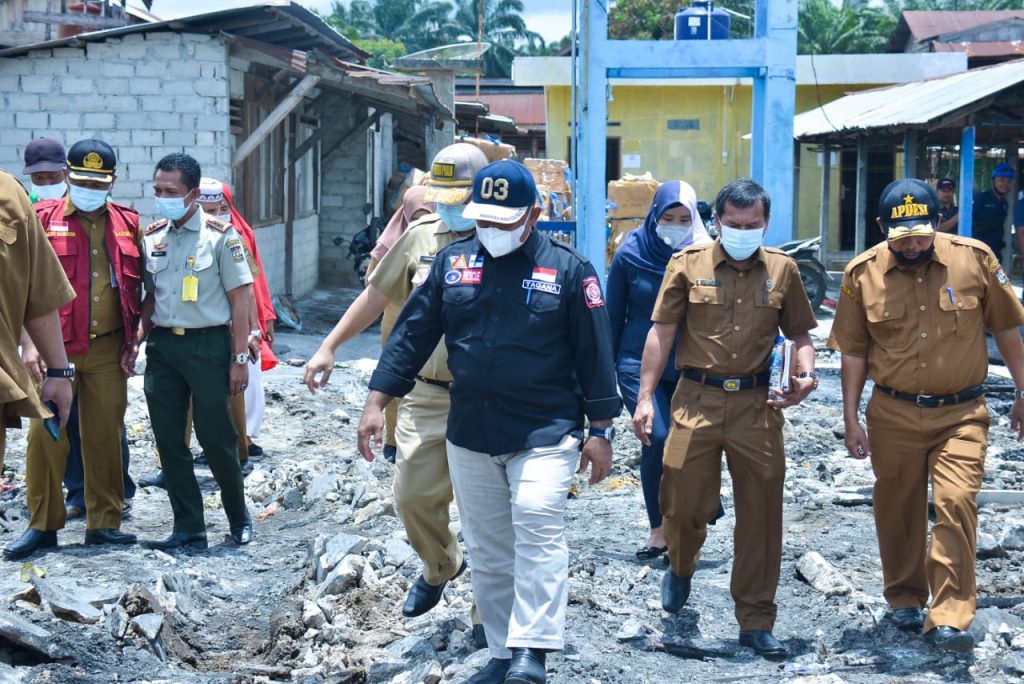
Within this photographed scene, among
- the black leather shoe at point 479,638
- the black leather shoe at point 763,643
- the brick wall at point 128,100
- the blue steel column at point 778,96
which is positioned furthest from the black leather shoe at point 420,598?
the blue steel column at point 778,96

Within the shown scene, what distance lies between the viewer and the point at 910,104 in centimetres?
1731

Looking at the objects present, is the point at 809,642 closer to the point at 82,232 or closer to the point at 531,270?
the point at 531,270

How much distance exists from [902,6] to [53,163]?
50760 mm

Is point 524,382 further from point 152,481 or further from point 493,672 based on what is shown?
point 152,481

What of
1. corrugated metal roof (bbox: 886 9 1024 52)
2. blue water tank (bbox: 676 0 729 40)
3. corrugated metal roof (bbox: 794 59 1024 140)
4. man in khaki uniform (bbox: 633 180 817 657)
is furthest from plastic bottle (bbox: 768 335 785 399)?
corrugated metal roof (bbox: 886 9 1024 52)

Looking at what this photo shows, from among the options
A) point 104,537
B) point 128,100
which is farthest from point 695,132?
point 104,537

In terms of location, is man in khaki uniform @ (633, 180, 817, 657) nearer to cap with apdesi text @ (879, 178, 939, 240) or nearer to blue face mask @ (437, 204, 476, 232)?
cap with apdesi text @ (879, 178, 939, 240)

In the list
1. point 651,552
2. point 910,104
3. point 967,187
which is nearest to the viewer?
point 651,552

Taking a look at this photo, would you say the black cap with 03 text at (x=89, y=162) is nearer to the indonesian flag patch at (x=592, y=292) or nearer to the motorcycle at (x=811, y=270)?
the indonesian flag patch at (x=592, y=292)

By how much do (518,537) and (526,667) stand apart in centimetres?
41

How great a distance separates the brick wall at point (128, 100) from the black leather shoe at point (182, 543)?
6.70 metres

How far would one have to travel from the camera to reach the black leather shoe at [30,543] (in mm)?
6148

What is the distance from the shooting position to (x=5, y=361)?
13.0ft

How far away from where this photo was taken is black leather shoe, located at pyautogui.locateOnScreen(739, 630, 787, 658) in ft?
16.0
